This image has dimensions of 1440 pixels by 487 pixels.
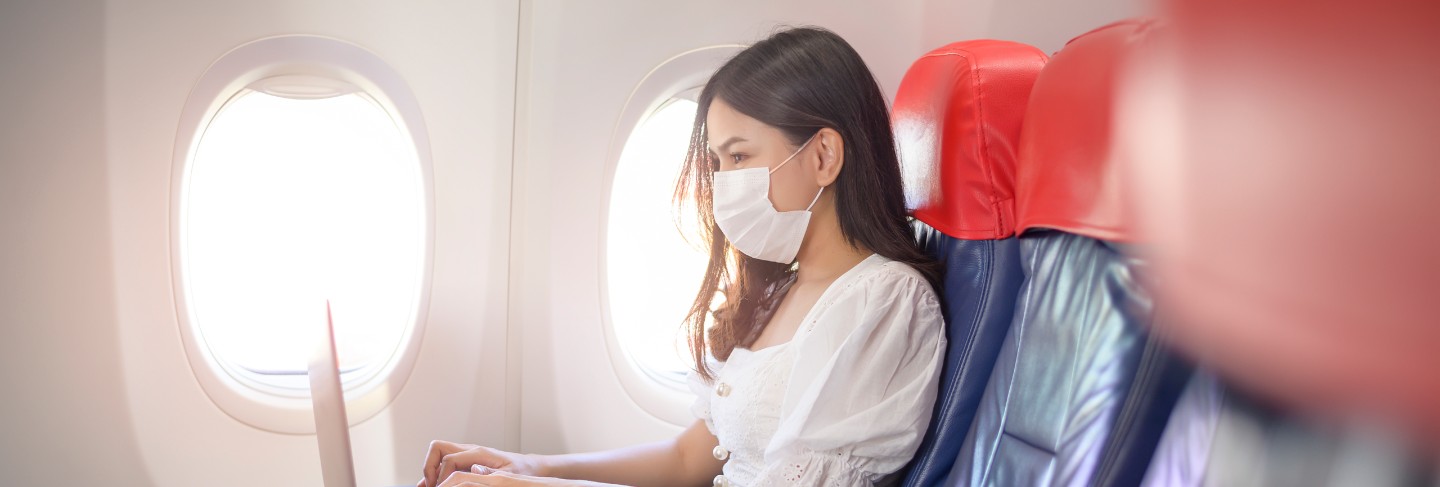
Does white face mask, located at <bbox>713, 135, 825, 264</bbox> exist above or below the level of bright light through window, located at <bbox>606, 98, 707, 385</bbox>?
above

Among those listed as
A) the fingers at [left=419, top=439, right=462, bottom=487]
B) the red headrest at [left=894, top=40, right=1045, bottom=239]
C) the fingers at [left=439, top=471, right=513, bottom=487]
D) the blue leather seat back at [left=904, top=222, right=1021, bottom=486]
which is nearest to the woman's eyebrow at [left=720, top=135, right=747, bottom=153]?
the red headrest at [left=894, top=40, right=1045, bottom=239]

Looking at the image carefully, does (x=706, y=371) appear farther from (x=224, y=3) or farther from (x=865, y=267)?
(x=224, y=3)

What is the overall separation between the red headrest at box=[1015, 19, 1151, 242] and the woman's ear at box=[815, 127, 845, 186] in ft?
1.31

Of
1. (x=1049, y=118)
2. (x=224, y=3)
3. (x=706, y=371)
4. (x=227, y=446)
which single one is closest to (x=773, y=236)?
(x=706, y=371)

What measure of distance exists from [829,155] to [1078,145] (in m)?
0.57

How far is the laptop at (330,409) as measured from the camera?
5.65ft

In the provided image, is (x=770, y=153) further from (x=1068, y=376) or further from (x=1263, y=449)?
(x=1263, y=449)

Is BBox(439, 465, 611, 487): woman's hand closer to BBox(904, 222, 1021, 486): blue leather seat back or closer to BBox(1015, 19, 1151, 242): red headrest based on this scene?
BBox(904, 222, 1021, 486): blue leather seat back

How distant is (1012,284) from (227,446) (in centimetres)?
232

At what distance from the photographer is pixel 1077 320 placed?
105 cm

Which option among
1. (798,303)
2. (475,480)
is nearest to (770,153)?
(798,303)

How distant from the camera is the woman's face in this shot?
1540mm

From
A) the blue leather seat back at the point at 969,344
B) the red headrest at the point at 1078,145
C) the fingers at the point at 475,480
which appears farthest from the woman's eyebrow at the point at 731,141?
the fingers at the point at 475,480

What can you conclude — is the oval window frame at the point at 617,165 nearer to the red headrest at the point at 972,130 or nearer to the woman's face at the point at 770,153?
the woman's face at the point at 770,153
